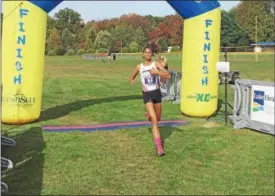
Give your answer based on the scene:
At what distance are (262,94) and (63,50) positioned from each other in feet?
191

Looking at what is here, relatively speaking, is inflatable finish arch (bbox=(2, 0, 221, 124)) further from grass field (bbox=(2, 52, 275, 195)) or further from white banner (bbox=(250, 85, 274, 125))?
white banner (bbox=(250, 85, 274, 125))

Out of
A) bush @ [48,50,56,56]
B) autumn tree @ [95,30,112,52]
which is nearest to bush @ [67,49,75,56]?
bush @ [48,50,56,56]

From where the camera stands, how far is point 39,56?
8.51 m

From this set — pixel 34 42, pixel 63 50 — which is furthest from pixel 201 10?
pixel 63 50

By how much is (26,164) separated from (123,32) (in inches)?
2152

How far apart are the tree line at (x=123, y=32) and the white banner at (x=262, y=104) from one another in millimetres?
39886

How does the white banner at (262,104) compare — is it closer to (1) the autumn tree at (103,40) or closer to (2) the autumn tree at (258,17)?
(1) the autumn tree at (103,40)

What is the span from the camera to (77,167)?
5664 millimetres

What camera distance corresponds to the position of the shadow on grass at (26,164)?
15.8 ft

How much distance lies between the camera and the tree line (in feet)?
174

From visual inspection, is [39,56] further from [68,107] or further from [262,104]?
[262,104]

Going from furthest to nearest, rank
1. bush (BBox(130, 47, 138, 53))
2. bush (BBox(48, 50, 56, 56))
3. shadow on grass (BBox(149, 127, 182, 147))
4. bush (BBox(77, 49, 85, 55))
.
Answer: bush (BBox(77, 49, 85, 55)) → bush (BBox(48, 50, 56, 56)) → bush (BBox(130, 47, 138, 53)) → shadow on grass (BBox(149, 127, 182, 147))

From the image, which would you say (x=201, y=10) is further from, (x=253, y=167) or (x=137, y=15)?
(x=137, y=15)

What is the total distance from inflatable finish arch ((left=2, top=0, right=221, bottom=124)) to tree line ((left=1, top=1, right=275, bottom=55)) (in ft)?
127
